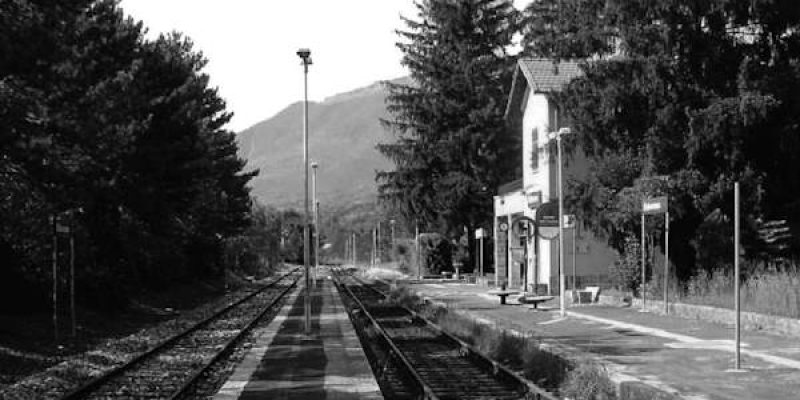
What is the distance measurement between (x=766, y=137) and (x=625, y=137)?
3.76 meters

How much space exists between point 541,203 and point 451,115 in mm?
23545

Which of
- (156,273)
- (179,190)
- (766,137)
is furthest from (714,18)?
(156,273)

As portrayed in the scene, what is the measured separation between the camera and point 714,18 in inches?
1017

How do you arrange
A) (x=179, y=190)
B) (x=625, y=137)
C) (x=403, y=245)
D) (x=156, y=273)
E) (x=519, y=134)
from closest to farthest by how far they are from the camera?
(x=625, y=137), (x=179, y=190), (x=156, y=273), (x=519, y=134), (x=403, y=245)

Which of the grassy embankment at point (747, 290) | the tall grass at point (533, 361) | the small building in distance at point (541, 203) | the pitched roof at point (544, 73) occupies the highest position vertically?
the pitched roof at point (544, 73)

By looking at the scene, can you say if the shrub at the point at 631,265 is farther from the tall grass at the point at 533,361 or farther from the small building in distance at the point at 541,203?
the tall grass at the point at 533,361

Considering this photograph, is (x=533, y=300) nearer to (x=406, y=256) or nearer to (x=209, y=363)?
(x=209, y=363)

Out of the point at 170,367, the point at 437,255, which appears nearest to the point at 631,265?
the point at 170,367

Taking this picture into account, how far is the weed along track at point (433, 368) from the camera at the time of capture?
1324 centimetres

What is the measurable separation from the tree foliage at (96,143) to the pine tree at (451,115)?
14876mm

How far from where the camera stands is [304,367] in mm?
16812

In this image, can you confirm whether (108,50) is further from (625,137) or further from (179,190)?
(625,137)

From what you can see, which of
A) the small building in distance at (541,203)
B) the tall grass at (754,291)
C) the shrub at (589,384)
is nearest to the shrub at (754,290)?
the tall grass at (754,291)

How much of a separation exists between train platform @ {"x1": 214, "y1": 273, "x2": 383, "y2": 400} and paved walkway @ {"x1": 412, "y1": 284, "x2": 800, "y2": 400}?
3.64 meters
